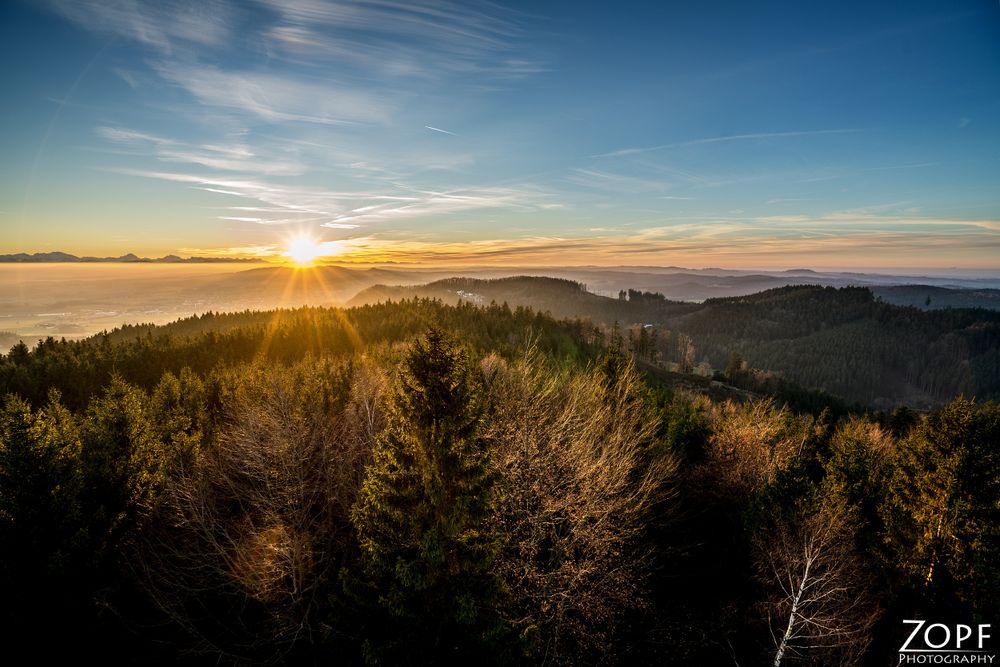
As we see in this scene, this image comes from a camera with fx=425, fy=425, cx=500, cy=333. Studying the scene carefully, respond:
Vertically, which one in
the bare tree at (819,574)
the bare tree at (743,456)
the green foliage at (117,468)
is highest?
the green foliage at (117,468)

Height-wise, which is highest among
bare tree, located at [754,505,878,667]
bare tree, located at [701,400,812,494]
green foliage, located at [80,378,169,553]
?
green foliage, located at [80,378,169,553]

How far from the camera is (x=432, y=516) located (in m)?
12.5

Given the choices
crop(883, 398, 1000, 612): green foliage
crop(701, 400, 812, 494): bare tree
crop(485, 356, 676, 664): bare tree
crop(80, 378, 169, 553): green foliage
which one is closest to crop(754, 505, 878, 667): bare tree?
crop(883, 398, 1000, 612): green foliage

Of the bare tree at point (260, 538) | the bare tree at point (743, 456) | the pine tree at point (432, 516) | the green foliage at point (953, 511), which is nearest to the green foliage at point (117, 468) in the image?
the bare tree at point (260, 538)

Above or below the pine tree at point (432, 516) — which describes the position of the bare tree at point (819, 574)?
below

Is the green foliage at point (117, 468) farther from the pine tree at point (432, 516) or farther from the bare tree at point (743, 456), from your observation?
the bare tree at point (743, 456)

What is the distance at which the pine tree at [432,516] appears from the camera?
481 inches

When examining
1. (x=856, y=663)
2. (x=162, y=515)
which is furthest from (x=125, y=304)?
(x=856, y=663)

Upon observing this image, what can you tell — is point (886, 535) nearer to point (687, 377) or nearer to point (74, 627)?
point (74, 627)

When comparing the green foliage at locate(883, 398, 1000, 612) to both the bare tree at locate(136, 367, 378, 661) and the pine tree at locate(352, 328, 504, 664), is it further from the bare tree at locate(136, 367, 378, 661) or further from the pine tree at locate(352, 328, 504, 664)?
the bare tree at locate(136, 367, 378, 661)

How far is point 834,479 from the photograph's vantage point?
77.8 ft

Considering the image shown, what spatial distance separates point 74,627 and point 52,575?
226 cm

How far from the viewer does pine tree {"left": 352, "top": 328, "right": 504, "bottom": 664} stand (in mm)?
12211

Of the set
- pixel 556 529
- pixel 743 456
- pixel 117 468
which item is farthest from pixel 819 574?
pixel 117 468
